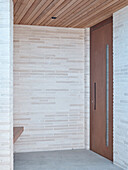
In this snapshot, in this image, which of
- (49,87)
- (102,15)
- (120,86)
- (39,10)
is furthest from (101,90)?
(39,10)

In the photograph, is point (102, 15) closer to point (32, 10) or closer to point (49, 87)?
point (32, 10)

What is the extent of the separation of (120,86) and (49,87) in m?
1.90

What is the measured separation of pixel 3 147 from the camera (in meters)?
4.01

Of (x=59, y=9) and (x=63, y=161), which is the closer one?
(x=59, y=9)

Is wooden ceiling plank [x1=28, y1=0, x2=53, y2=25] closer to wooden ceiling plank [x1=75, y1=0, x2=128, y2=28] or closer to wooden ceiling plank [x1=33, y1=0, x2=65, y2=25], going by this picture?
wooden ceiling plank [x1=33, y1=0, x2=65, y2=25]

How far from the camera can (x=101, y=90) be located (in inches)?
237

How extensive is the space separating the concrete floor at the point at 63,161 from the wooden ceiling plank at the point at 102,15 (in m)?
2.82

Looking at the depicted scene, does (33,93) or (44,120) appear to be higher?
(33,93)

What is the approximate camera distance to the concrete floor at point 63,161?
5.21 m

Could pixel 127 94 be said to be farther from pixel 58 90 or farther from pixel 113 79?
pixel 58 90

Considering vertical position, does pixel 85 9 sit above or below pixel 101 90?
above

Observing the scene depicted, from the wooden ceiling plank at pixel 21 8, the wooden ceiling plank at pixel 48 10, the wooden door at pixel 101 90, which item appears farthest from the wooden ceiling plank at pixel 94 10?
the wooden ceiling plank at pixel 21 8

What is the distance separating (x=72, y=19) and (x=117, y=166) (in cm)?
301

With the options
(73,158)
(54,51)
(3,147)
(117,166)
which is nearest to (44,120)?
(73,158)
